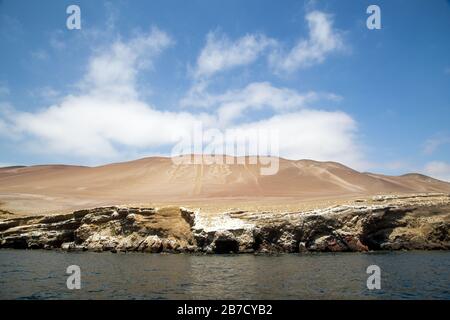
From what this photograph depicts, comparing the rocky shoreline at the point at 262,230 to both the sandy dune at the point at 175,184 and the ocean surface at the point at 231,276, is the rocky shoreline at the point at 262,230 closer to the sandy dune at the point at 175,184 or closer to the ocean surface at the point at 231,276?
the ocean surface at the point at 231,276

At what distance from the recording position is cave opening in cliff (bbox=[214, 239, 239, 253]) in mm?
37500

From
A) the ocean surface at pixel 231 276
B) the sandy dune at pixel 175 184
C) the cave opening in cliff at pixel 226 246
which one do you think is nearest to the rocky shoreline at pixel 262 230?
the cave opening in cliff at pixel 226 246

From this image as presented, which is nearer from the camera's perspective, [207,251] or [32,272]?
[32,272]

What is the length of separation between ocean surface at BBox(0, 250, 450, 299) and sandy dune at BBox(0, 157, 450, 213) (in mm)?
47264

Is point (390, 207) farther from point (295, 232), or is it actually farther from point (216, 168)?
point (216, 168)

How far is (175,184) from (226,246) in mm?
72775

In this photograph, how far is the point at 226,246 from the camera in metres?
37.8

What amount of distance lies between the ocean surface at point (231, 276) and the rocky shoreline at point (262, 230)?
3.50 meters

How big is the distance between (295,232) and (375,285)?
1775 cm

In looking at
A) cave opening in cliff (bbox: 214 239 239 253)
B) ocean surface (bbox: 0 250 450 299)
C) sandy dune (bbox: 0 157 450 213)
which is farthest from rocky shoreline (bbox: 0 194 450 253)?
sandy dune (bbox: 0 157 450 213)

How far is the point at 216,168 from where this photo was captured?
123 m

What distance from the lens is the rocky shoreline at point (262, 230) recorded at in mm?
38281
